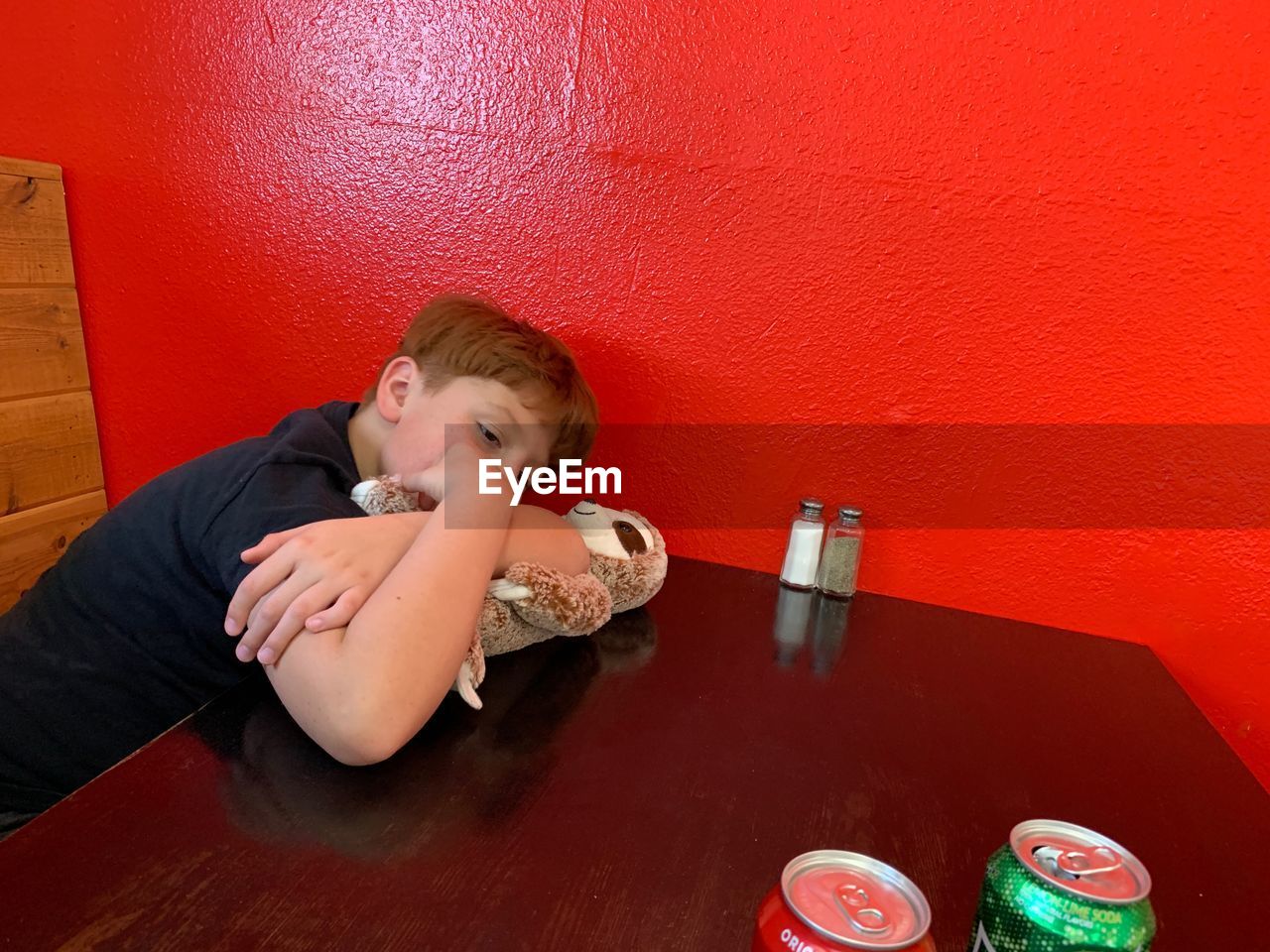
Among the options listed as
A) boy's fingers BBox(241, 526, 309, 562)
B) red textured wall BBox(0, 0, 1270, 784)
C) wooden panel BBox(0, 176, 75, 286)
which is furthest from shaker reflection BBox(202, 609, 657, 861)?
wooden panel BBox(0, 176, 75, 286)

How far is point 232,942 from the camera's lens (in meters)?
0.48

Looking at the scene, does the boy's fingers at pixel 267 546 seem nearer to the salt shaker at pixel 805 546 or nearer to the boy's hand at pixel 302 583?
the boy's hand at pixel 302 583

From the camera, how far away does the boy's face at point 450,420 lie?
1.02 meters

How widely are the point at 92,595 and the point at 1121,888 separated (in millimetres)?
988

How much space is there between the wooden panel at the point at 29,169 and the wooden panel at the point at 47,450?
0.34 meters

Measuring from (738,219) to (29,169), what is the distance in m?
1.10

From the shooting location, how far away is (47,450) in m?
1.31

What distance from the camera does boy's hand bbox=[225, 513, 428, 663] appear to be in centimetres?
71

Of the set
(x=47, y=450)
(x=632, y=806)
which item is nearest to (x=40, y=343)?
(x=47, y=450)

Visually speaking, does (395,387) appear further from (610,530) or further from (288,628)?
(288,628)

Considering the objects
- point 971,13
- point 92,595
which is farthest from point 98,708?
point 971,13

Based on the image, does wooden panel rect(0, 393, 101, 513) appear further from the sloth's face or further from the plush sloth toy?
the sloth's face

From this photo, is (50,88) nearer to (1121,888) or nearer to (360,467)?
(360,467)

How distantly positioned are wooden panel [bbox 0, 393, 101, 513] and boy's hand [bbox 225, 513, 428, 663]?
74 centimetres
